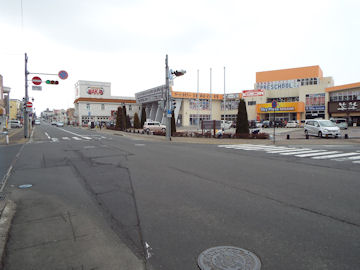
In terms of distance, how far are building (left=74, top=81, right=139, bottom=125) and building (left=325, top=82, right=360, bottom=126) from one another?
5564cm

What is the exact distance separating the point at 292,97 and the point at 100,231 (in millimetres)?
63542

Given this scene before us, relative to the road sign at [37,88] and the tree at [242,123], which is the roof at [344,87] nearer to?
the tree at [242,123]

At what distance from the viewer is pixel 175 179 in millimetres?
7590

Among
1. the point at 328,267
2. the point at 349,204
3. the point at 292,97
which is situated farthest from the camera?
the point at 292,97

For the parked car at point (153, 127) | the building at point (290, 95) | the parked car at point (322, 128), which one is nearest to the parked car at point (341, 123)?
the building at point (290, 95)

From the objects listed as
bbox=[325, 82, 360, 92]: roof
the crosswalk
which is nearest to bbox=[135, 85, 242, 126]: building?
bbox=[325, 82, 360, 92]: roof

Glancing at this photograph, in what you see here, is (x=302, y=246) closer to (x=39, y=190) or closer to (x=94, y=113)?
(x=39, y=190)

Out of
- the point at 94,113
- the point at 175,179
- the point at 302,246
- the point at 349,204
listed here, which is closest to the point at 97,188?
the point at 175,179

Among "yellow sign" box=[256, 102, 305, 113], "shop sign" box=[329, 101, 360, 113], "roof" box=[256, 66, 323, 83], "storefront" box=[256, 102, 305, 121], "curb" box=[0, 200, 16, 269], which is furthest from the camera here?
"roof" box=[256, 66, 323, 83]

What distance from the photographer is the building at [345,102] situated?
47256 millimetres

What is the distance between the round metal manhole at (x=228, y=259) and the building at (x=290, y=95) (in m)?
56.4

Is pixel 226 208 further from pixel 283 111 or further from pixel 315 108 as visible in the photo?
pixel 283 111

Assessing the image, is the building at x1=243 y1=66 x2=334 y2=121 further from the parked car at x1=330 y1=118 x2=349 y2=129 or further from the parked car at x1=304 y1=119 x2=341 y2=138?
the parked car at x1=304 y1=119 x2=341 y2=138

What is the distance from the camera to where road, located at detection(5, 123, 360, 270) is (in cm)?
341
